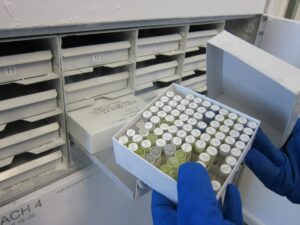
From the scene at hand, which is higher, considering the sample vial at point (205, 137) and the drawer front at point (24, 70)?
the drawer front at point (24, 70)

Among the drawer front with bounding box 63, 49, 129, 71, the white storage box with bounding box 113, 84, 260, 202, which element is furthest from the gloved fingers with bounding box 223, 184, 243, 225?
the drawer front with bounding box 63, 49, 129, 71

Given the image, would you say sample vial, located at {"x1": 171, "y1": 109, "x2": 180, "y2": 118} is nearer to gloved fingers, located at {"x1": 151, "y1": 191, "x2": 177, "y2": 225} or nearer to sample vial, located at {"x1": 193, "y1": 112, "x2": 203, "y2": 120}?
sample vial, located at {"x1": 193, "y1": 112, "x2": 203, "y2": 120}

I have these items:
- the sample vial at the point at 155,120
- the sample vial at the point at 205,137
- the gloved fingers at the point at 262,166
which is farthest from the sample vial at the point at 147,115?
the gloved fingers at the point at 262,166

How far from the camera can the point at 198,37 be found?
0.78 meters

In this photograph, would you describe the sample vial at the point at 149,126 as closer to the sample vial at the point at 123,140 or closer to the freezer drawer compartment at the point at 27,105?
the sample vial at the point at 123,140

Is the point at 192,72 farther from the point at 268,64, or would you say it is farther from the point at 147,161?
the point at 147,161

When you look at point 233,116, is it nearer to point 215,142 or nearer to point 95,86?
point 215,142

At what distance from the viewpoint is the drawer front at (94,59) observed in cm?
54

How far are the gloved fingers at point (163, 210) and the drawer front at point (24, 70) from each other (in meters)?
0.31

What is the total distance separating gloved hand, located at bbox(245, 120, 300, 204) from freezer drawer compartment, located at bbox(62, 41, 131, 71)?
0.36 m

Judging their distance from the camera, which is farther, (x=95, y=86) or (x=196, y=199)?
(x=95, y=86)

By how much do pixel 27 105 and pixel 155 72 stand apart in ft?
1.13

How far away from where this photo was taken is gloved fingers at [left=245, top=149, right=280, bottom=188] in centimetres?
56

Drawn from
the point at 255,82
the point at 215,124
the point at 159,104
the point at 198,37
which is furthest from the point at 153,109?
the point at 198,37
